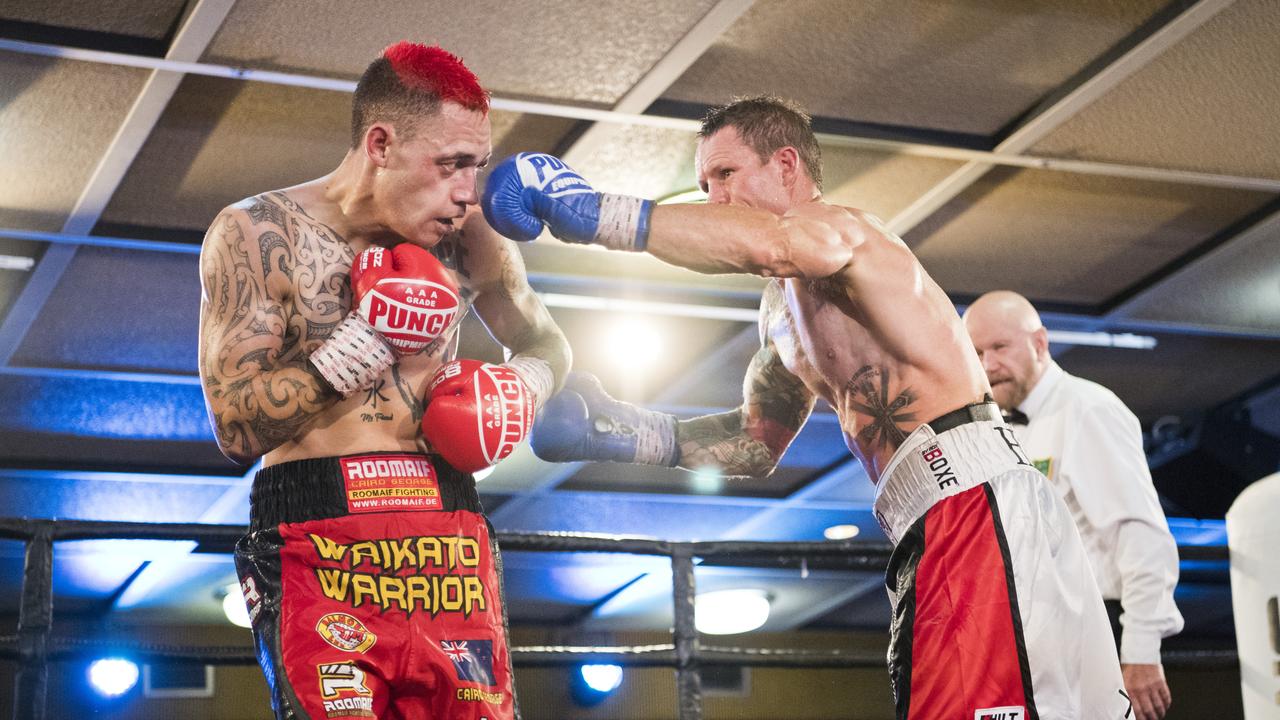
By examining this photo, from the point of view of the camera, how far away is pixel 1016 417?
3.43 meters

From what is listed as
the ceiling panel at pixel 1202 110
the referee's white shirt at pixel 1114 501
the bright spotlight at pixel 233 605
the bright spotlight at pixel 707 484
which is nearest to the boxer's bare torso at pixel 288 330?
the referee's white shirt at pixel 1114 501

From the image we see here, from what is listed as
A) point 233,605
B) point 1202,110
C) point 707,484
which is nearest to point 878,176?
point 1202,110

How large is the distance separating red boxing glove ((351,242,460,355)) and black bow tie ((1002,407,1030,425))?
6.05 feet

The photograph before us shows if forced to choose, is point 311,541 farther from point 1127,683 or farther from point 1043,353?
point 1043,353

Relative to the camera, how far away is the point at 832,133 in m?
3.83

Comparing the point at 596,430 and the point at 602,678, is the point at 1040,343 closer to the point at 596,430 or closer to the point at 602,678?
the point at 596,430

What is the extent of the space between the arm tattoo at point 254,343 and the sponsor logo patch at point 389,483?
0.11m

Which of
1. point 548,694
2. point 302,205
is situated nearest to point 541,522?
point 548,694

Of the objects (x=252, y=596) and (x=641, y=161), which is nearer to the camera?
(x=252, y=596)

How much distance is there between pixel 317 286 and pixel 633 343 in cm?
322

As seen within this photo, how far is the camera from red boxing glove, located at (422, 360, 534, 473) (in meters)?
2.04

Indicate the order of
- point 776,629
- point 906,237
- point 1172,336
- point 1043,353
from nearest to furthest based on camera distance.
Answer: point 1043,353
point 906,237
point 1172,336
point 776,629

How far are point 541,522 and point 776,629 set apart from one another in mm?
2477

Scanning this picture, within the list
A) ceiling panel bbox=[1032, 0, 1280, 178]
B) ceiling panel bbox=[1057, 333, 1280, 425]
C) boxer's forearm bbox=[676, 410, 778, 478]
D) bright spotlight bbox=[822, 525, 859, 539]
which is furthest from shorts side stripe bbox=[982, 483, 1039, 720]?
bright spotlight bbox=[822, 525, 859, 539]
